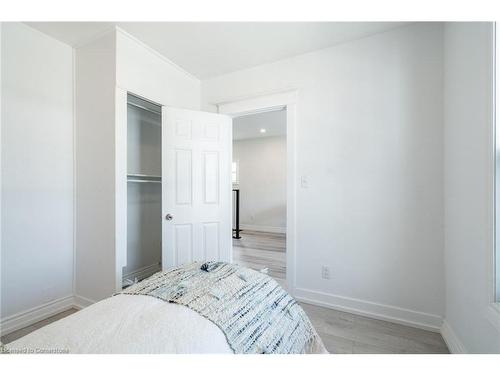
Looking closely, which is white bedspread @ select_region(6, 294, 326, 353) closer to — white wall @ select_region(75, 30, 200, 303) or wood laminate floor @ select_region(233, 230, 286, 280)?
white wall @ select_region(75, 30, 200, 303)

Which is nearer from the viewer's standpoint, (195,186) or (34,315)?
(34,315)

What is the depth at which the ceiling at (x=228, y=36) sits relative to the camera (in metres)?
1.84

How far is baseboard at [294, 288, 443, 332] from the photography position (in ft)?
5.72

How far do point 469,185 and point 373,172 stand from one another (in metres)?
0.67

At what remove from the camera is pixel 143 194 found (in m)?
2.70

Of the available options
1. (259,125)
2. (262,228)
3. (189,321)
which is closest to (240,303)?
(189,321)

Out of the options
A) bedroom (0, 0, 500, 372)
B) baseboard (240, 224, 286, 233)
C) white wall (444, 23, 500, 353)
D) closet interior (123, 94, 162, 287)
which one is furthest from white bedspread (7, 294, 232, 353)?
baseboard (240, 224, 286, 233)

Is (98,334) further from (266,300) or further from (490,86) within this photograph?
(490,86)

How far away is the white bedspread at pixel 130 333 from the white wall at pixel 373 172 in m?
1.62

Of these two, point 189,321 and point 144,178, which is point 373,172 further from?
point 144,178

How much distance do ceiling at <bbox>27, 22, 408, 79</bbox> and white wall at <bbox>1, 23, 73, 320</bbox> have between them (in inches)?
10.5

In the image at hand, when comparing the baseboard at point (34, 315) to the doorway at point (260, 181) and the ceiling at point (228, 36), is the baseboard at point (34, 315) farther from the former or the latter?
the doorway at point (260, 181)

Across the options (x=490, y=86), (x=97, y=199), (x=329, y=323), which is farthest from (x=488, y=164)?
(x=97, y=199)

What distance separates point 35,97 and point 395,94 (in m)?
3.07
